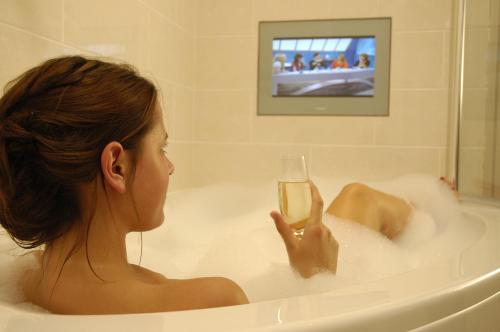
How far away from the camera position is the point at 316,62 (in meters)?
2.45

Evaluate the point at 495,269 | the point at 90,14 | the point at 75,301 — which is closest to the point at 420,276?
the point at 495,269

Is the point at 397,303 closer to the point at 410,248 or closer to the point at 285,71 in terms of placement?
the point at 410,248

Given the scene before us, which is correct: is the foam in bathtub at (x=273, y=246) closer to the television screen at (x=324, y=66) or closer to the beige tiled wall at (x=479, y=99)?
the beige tiled wall at (x=479, y=99)

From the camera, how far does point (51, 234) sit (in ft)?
2.35

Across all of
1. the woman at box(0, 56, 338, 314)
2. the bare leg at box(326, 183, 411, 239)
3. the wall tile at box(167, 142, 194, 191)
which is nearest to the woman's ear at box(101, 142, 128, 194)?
the woman at box(0, 56, 338, 314)

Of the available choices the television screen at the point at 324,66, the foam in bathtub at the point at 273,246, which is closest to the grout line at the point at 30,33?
the foam in bathtub at the point at 273,246

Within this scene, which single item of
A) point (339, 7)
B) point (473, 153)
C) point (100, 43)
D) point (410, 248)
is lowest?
point (410, 248)

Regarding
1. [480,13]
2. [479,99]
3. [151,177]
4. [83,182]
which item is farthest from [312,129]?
[83,182]

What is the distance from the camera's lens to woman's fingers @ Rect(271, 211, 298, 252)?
880 millimetres

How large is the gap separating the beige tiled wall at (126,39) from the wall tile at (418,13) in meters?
0.99

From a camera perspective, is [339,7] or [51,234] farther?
[339,7]

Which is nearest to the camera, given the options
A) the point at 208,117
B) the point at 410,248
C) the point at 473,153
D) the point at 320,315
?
the point at 320,315

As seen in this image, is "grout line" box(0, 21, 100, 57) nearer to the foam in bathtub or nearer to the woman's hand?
the foam in bathtub

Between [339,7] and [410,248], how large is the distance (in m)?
1.40
